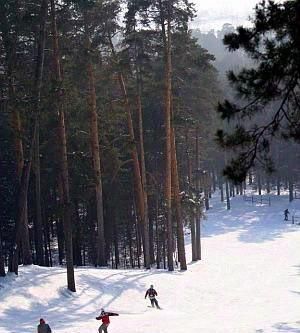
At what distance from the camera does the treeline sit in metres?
19.4

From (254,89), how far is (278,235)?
125 ft

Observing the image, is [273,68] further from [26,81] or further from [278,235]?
[278,235]

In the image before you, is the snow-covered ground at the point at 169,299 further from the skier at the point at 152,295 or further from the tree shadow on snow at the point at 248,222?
the tree shadow on snow at the point at 248,222

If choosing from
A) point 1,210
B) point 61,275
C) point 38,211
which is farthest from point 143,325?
point 1,210

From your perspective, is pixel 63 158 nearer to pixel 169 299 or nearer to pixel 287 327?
pixel 169 299

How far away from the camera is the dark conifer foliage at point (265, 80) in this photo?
8.77 meters

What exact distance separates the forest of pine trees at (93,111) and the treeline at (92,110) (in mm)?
59

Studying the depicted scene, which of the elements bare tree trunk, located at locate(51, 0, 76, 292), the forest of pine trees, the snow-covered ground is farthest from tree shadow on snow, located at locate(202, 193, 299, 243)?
bare tree trunk, located at locate(51, 0, 76, 292)

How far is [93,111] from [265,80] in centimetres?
1586

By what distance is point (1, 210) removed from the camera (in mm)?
30422

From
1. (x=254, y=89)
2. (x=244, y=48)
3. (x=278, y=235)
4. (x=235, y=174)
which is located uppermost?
(x=244, y=48)

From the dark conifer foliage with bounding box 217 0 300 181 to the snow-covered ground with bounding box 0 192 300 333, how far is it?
9.10 metres

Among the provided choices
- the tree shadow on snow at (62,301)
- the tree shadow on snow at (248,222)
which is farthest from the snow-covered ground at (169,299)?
the tree shadow on snow at (248,222)

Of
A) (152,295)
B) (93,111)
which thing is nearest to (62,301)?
(152,295)
